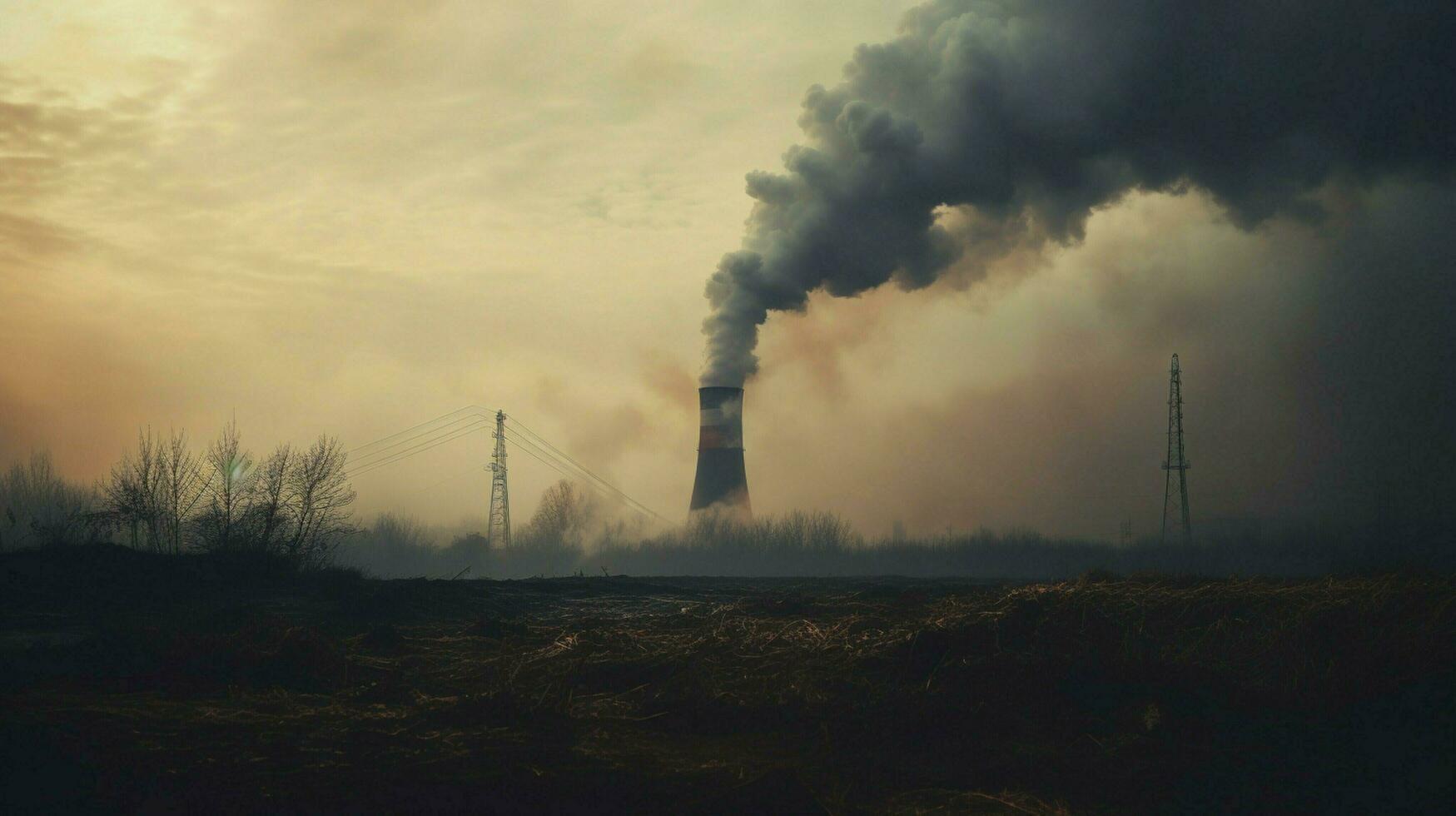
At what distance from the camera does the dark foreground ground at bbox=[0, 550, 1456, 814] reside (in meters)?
6.63

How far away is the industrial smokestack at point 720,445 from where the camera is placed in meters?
35.6

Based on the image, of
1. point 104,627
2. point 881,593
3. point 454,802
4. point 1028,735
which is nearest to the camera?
point 454,802

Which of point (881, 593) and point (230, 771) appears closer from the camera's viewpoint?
point (230, 771)

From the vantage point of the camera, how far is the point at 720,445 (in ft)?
118

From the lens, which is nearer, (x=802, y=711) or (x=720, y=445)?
(x=802, y=711)

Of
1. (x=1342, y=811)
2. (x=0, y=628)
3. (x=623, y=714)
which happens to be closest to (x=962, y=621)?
(x=623, y=714)

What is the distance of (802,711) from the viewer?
908 centimetres

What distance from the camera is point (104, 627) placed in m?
13.8

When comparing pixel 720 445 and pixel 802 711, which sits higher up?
pixel 720 445

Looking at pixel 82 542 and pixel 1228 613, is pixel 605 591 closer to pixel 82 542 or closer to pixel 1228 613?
pixel 82 542

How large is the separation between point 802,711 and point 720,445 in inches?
1057

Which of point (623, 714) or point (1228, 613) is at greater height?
point (1228, 613)

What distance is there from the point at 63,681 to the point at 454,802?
5.81 m

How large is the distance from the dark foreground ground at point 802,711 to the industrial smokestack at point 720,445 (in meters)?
21.8
